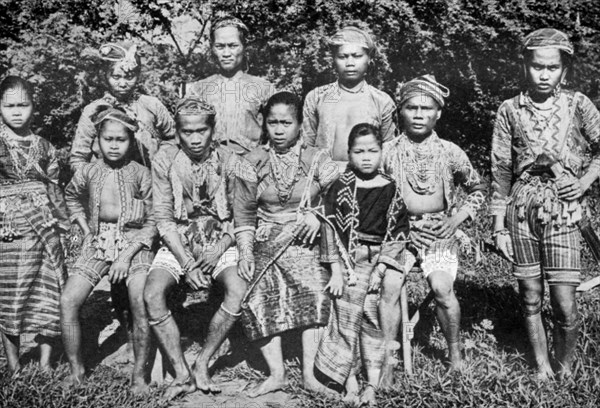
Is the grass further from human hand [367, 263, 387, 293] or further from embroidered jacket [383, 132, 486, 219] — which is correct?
embroidered jacket [383, 132, 486, 219]

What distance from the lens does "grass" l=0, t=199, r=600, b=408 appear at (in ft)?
12.9

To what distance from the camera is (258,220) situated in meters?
4.49

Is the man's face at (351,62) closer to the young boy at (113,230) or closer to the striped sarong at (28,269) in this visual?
the young boy at (113,230)

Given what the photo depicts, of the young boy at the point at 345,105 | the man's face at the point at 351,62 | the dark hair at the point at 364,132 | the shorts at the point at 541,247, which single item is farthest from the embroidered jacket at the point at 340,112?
the shorts at the point at 541,247

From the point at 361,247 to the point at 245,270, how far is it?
762 millimetres

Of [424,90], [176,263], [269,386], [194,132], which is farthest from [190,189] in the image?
[424,90]

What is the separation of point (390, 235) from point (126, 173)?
1825mm

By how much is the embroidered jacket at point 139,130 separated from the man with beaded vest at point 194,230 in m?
0.43

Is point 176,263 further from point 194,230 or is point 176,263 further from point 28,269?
point 28,269

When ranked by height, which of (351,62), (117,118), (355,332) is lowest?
(355,332)

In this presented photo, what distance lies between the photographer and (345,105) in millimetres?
4684

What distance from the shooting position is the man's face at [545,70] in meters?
4.04

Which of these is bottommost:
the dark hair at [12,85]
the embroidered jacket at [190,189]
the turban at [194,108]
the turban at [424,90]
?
the embroidered jacket at [190,189]

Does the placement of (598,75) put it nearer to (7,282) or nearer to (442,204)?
(442,204)
